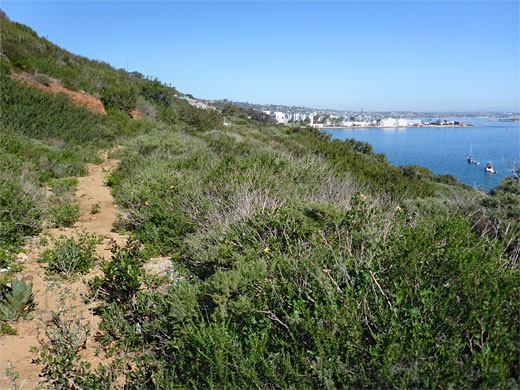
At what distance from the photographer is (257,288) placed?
272 centimetres

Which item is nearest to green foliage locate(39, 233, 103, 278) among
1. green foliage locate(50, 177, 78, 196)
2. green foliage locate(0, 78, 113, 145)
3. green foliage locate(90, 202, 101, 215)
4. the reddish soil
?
green foliage locate(90, 202, 101, 215)

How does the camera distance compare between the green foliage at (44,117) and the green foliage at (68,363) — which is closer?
the green foliage at (68,363)

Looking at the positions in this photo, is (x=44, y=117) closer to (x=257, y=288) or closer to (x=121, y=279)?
(x=121, y=279)

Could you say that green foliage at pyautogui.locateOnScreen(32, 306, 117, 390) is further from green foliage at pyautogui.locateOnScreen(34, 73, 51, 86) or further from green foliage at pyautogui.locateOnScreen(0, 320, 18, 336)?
green foliage at pyautogui.locateOnScreen(34, 73, 51, 86)

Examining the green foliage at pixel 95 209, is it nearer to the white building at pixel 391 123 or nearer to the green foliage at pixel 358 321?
the green foliage at pixel 358 321

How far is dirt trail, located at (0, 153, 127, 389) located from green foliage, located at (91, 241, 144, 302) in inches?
10.1

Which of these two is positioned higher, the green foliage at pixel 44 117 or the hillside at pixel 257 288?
the green foliage at pixel 44 117

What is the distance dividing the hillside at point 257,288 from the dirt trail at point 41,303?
23 mm

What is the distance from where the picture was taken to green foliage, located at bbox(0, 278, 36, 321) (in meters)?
3.34

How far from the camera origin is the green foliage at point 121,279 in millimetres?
3568

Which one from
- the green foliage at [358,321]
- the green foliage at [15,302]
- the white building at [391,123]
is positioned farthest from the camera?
the white building at [391,123]

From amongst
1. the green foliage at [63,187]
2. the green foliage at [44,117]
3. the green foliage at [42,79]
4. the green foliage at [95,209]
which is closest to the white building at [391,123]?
the green foliage at [42,79]

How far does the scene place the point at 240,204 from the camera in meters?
4.58

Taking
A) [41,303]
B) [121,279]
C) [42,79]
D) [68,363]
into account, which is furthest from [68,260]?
[42,79]
